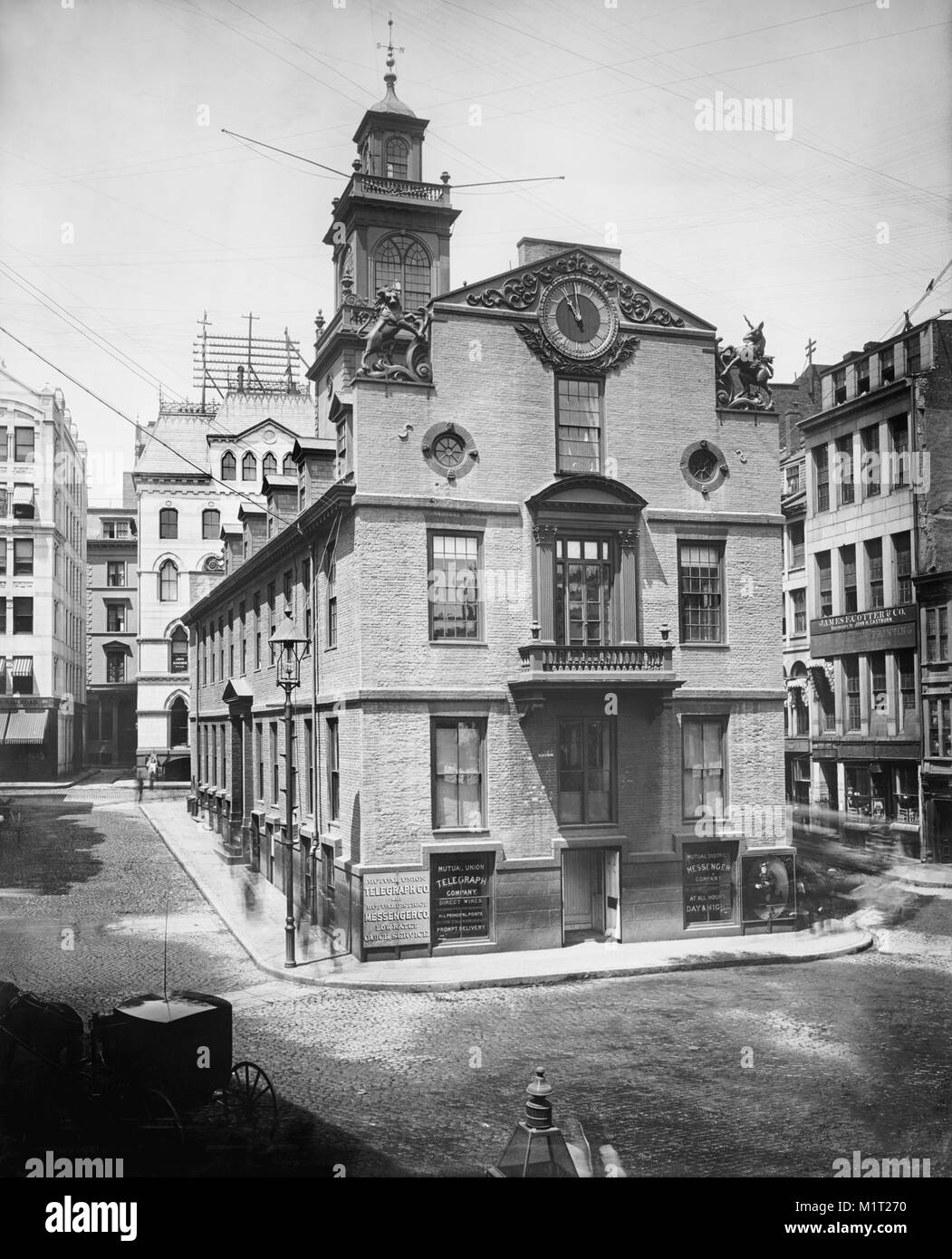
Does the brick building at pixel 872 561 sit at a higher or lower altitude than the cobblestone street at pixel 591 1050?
higher

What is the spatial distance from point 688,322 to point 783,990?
1349 centimetres

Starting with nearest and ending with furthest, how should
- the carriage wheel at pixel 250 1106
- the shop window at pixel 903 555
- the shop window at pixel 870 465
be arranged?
the carriage wheel at pixel 250 1106 < the shop window at pixel 903 555 < the shop window at pixel 870 465

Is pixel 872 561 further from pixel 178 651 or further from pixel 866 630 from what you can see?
pixel 178 651

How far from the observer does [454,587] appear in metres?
21.0

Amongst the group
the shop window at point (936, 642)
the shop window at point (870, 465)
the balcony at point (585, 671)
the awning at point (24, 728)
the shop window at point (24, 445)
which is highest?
the shop window at point (870, 465)

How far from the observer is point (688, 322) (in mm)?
22234

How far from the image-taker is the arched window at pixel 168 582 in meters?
46.2

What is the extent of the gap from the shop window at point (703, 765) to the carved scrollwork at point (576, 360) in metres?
7.64

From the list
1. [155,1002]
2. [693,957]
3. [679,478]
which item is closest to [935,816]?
[693,957]

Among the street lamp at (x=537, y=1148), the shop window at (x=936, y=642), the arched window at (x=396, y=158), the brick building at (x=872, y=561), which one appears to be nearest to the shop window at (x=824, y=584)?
the brick building at (x=872, y=561)

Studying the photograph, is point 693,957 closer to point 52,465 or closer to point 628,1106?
point 628,1106

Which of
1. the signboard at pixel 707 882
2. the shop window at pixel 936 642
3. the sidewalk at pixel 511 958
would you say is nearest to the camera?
the sidewalk at pixel 511 958

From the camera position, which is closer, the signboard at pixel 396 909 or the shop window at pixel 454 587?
the signboard at pixel 396 909

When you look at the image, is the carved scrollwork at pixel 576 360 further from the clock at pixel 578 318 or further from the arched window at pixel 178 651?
the arched window at pixel 178 651
